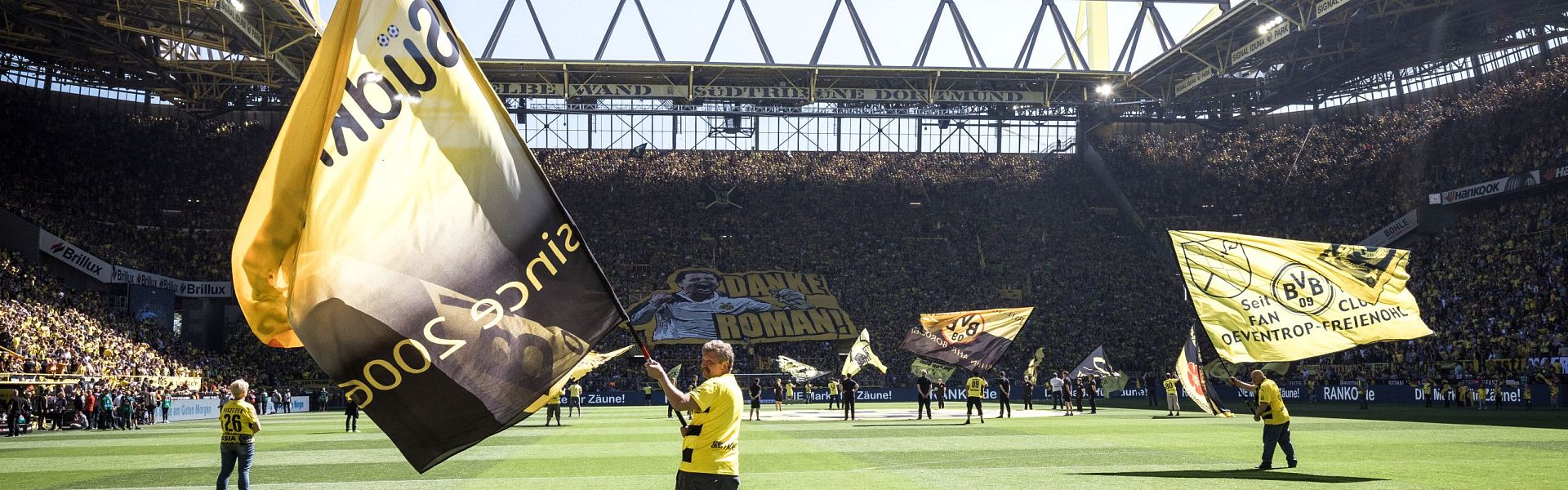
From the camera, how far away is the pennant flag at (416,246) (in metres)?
7.13

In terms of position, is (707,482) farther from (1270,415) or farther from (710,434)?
(1270,415)

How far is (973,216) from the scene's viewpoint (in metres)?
76.0

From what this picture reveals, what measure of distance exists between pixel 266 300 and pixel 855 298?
6184 centimetres

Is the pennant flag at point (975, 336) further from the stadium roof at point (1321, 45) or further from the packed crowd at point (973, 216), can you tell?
the stadium roof at point (1321, 45)

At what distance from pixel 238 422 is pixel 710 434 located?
26.6ft

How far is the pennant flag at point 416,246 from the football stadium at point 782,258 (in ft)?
0.07

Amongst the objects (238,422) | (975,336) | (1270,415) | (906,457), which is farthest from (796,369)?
(238,422)

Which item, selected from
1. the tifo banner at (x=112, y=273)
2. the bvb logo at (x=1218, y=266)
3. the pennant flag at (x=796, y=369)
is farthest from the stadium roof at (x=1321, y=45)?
the tifo banner at (x=112, y=273)

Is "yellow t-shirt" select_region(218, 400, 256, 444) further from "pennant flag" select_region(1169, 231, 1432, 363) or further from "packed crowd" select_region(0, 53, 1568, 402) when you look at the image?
"packed crowd" select_region(0, 53, 1568, 402)

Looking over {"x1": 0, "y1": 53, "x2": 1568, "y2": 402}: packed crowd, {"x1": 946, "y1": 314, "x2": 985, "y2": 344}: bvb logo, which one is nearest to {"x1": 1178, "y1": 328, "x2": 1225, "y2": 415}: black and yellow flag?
{"x1": 946, "y1": 314, "x2": 985, "y2": 344}: bvb logo

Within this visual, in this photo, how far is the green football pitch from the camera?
17.8 m

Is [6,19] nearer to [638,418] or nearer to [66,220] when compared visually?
[66,220]

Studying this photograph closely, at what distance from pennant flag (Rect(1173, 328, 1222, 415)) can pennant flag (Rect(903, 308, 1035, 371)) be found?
6.44 meters

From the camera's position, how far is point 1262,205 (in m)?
70.2
